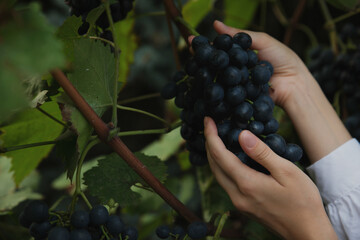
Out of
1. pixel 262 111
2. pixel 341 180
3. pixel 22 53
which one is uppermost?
pixel 22 53

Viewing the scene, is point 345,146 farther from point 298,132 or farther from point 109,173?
point 109,173

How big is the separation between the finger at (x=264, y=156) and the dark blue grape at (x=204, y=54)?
119 mm

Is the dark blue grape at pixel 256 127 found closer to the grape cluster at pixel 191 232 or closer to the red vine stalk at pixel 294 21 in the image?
the grape cluster at pixel 191 232

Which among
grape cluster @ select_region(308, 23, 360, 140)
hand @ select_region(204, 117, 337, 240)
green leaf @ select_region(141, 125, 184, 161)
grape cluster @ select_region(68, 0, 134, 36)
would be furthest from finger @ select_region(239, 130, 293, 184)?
green leaf @ select_region(141, 125, 184, 161)

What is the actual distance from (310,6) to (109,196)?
3.12 feet

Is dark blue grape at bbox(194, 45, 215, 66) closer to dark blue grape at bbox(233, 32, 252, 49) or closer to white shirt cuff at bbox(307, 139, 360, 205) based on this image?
dark blue grape at bbox(233, 32, 252, 49)

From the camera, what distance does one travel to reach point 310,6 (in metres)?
1.25

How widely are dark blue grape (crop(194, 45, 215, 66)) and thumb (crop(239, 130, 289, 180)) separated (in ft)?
0.39

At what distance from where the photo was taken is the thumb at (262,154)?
54 cm

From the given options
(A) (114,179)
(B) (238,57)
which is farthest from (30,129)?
(B) (238,57)

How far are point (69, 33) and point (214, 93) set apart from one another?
23 centimetres

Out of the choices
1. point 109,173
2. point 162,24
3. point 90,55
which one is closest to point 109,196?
point 109,173

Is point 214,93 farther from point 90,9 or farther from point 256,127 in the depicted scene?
point 90,9

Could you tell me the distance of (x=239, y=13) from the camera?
1.16 m
